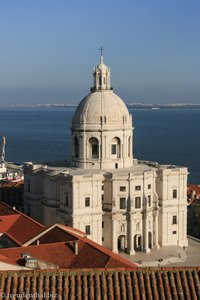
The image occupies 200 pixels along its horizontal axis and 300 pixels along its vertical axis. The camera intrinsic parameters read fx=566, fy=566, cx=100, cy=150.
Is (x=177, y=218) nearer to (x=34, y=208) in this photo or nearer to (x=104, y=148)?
(x=104, y=148)

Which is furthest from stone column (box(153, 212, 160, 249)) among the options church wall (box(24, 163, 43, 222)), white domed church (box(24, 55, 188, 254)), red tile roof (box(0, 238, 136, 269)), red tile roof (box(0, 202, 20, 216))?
red tile roof (box(0, 238, 136, 269))

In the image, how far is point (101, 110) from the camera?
54.6 meters

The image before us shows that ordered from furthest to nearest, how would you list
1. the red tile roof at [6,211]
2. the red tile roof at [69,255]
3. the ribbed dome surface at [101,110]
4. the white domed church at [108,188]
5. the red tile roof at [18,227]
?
the ribbed dome surface at [101,110], the white domed church at [108,188], the red tile roof at [6,211], the red tile roof at [18,227], the red tile roof at [69,255]

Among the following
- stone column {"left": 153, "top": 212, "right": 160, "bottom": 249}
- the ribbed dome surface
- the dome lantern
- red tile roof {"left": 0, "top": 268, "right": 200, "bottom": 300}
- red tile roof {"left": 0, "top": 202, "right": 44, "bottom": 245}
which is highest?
the dome lantern

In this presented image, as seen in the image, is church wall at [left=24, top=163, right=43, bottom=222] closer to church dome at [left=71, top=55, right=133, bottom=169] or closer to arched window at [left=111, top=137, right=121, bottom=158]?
church dome at [left=71, top=55, right=133, bottom=169]

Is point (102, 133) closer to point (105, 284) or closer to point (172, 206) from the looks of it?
point (172, 206)

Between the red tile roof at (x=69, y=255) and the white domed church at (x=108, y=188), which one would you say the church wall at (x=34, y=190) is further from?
the red tile roof at (x=69, y=255)

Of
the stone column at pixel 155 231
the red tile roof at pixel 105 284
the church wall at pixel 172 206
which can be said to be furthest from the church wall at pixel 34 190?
the red tile roof at pixel 105 284

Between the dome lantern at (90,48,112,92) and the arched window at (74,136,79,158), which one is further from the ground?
the dome lantern at (90,48,112,92)

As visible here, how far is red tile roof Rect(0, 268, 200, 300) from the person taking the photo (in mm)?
16531

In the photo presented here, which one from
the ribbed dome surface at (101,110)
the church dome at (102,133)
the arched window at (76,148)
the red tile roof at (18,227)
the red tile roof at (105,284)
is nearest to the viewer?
the red tile roof at (105,284)

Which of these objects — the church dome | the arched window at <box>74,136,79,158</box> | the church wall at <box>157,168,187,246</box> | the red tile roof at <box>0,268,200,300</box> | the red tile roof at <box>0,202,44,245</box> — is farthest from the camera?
the arched window at <box>74,136,79,158</box>

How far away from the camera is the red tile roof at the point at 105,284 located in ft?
54.2

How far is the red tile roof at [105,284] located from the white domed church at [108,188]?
1289 inches
